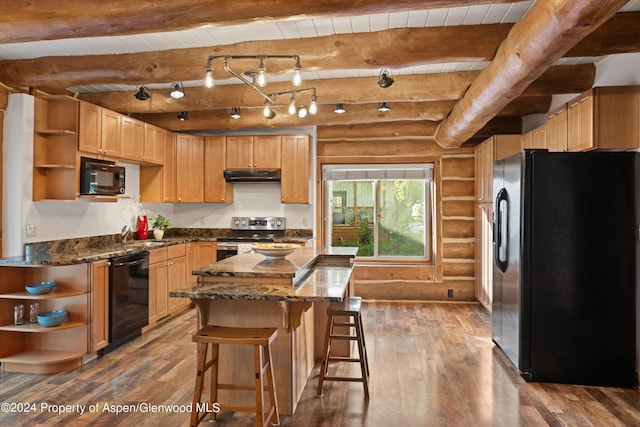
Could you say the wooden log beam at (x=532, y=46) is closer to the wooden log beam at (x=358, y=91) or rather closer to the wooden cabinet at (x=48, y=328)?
the wooden log beam at (x=358, y=91)

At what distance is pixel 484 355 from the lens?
415 cm

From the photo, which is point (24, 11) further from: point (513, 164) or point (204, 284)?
point (513, 164)

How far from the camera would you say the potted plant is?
5.92m

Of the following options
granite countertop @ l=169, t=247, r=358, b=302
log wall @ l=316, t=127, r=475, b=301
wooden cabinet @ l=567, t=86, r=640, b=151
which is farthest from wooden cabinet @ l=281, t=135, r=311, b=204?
wooden cabinet @ l=567, t=86, r=640, b=151

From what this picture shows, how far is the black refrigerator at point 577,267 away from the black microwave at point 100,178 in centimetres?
389

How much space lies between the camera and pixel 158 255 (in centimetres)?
507

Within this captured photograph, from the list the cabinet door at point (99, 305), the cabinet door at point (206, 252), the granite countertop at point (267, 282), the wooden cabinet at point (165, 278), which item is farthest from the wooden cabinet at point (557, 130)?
the cabinet door at point (99, 305)

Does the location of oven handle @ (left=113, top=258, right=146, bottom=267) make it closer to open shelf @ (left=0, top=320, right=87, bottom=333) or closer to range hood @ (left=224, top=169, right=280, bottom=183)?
open shelf @ (left=0, top=320, right=87, bottom=333)

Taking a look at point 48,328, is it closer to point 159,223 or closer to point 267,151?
point 159,223

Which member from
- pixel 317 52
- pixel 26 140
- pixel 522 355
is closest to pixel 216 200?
pixel 26 140

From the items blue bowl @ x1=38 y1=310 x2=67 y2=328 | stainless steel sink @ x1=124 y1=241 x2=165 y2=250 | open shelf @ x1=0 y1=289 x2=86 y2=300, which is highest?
stainless steel sink @ x1=124 y1=241 x2=165 y2=250

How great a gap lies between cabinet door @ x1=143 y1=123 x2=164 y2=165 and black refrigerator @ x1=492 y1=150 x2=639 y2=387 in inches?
166

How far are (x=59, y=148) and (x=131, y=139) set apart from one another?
954 millimetres

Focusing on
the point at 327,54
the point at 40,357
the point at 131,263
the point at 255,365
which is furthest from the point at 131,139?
the point at 255,365
